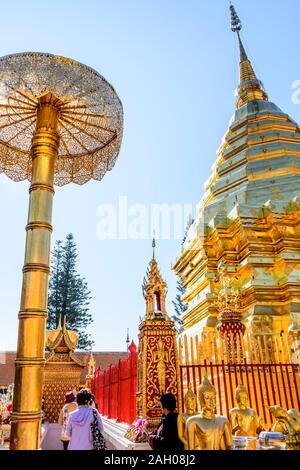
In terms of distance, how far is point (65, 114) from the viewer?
4.40 m

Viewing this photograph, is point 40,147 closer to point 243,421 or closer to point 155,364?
point 155,364

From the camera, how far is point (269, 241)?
11.1 m

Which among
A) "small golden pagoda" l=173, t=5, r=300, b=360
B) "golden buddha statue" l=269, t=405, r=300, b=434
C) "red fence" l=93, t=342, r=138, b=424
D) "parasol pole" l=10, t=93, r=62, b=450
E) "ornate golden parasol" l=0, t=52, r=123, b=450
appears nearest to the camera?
"parasol pole" l=10, t=93, r=62, b=450

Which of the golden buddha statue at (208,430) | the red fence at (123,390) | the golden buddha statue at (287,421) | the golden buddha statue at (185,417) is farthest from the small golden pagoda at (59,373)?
the golden buddha statue at (208,430)

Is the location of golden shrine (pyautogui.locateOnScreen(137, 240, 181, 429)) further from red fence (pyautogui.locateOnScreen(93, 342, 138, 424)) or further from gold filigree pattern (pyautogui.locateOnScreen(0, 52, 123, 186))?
gold filigree pattern (pyautogui.locateOnScreen(0, 52, 123, 186))

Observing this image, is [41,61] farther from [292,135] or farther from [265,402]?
[292,135]

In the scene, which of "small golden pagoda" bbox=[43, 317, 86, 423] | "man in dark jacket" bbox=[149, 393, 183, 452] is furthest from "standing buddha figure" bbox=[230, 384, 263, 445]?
"small golden pagoda" bbox=[43, 317, 86, 423]

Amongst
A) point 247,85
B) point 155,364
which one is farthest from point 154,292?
point 247,85

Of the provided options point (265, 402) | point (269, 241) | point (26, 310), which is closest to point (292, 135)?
point (269, 241)

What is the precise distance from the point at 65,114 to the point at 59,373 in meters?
11.3

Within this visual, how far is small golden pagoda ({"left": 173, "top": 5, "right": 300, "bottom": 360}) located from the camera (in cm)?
1005

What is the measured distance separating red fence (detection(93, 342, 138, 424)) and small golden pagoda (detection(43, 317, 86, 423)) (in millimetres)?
3556

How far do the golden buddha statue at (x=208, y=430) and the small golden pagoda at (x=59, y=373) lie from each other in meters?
11.0
